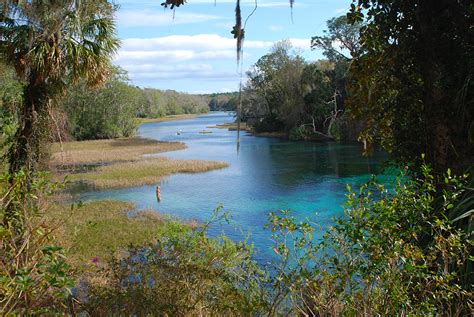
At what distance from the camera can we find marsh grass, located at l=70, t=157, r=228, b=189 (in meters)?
24.9

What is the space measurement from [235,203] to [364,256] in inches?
612

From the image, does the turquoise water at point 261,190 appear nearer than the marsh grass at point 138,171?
Yes

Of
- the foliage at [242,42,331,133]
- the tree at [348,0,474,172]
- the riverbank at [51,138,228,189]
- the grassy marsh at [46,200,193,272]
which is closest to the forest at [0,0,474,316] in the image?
the tree at [348,0,474,172]

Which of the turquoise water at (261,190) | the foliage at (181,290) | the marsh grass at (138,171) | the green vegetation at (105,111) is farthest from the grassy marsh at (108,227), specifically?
the green vegetation at (105,111)

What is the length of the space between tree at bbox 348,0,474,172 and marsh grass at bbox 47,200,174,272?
754 cm

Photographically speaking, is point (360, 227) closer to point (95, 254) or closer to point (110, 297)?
point (110, 297)

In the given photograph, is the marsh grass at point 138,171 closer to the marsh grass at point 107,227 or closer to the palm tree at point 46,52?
the marsh grass at point 107,227

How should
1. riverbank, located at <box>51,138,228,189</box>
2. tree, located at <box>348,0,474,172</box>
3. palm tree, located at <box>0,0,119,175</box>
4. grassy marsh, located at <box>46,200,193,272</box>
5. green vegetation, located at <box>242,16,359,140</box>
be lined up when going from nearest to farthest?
tree, located at <box>348,0,474,172</box>, palm tree, located at <box>0,0,119,175</box>, grassy marsh, located at <box>46,200,193,272</box>, riverbank, located at <box>51,138,228,189</box>, green vegetation, located at <box>242,16,359,140</box>

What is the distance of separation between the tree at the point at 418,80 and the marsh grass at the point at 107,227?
24.7ft

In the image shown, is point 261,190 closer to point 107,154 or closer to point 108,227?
point 108,227

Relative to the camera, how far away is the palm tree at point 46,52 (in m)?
8.83

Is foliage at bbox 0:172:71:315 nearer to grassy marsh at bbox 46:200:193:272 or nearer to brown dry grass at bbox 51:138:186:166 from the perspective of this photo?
grassy marsh at bbox 46:200:193:272

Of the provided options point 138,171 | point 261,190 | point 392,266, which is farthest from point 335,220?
point 138,171

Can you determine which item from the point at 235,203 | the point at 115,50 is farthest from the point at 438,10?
the point at 235,203
